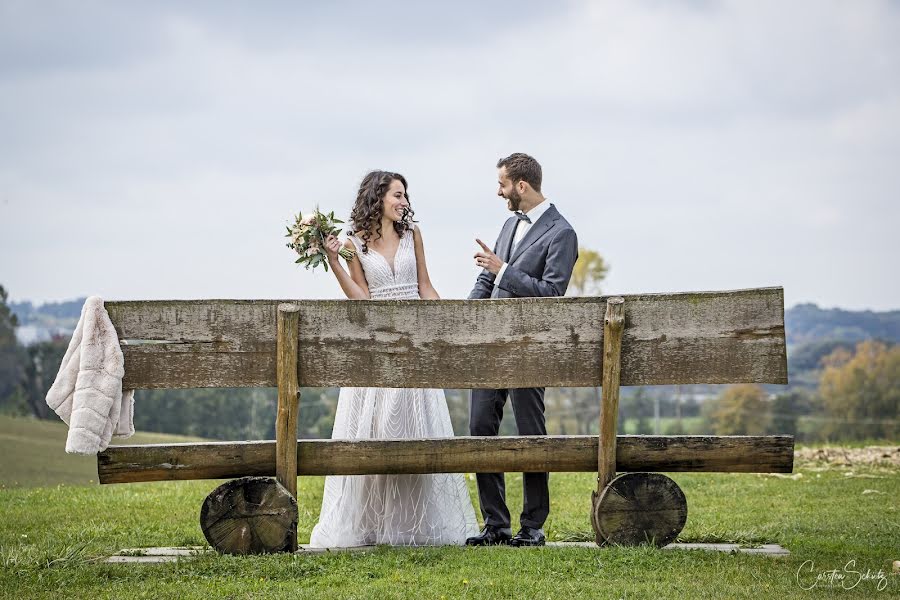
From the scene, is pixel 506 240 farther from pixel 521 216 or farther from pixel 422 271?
pixel 422 271

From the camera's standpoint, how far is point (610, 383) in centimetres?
609

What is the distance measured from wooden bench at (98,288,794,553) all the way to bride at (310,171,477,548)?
2.82ft

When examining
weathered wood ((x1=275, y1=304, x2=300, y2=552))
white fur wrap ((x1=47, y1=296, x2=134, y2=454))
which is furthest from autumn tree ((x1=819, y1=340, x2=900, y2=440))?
white fur wrap ((x1=47, y1=296, x2=134, y2=454))

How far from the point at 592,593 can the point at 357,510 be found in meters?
2.27

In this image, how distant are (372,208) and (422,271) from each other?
2.02 ft

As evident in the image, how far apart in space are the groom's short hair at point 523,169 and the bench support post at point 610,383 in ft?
4.63

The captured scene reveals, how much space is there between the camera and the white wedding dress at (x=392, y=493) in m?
7.01

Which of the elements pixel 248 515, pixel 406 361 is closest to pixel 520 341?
pixel 406 361

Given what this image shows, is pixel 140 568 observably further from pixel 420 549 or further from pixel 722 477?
pixel 722 477

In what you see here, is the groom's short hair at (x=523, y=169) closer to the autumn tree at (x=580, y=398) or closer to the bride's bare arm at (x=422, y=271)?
the bride's bare arm at (x=422, y=271)

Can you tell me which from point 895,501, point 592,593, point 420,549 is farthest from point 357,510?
point 895,501

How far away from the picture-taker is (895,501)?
31.3 feet

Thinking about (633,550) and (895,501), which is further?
(895,501)

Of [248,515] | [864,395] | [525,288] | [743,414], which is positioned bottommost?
[743,414]
